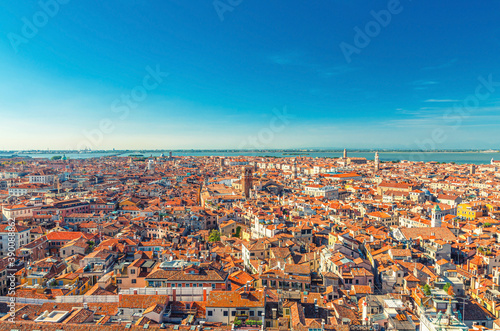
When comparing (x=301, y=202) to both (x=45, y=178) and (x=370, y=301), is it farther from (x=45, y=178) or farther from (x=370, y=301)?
(x=45, y=178)

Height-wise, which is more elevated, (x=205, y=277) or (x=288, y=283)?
(x=205, y=277)

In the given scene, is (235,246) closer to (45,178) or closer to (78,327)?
(78,327)

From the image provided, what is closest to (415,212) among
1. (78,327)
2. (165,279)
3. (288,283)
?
(288,283)

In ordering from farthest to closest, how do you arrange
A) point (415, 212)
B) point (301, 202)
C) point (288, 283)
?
point (301, 202)
point (415, 212)
point (288, 283)

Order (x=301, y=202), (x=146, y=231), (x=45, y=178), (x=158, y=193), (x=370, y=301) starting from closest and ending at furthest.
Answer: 1. (x=370, y=301)
2. (x=146, y=231)
3. (x=301, y=202)
4. (x=158, y=193)
5. (x=45, y=178)

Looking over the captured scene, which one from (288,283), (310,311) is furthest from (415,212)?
(310,311)

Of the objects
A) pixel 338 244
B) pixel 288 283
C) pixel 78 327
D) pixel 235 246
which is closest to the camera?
pixel 78 327

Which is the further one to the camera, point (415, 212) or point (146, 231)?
point (415, 212)

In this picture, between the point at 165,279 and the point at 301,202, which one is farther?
the point at 301,202

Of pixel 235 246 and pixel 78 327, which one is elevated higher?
pixel 78 327
